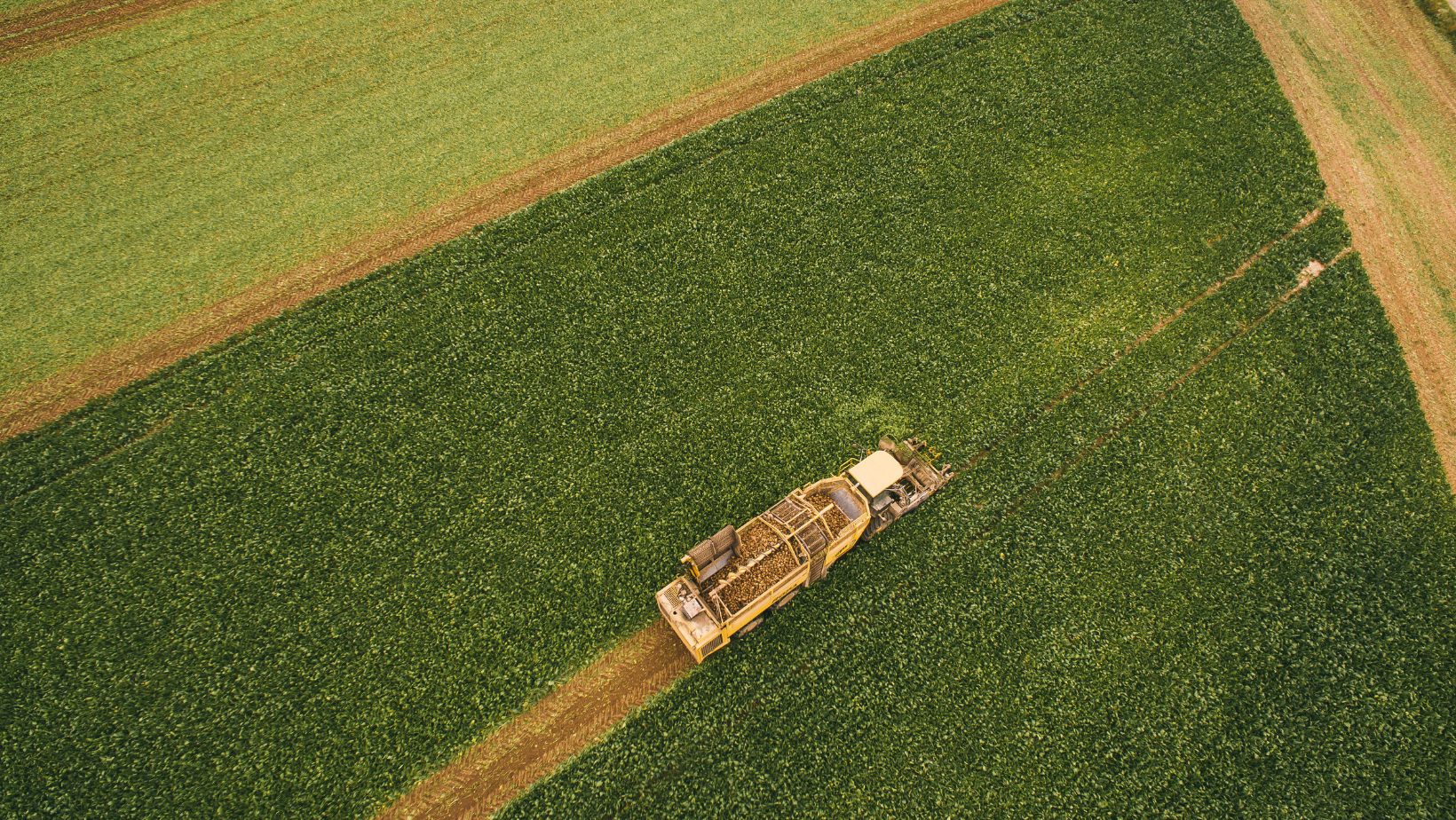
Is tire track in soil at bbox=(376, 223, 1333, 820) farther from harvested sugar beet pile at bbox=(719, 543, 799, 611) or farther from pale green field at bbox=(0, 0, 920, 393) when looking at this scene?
pale green field at bbox=(0, 0, 920, 393)

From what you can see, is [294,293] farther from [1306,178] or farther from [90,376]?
[1306,178]

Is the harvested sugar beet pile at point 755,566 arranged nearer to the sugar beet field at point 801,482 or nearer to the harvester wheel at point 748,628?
the harvester wheel at point 748,628

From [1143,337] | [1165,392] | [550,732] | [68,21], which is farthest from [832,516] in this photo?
[68,21]

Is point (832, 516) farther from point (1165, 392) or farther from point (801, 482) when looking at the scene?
point (1165, 392)

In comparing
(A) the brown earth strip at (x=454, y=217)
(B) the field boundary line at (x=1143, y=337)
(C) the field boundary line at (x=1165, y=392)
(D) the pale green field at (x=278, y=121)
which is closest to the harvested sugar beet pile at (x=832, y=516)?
(C) the field boundary line at (x=1165, y=392)

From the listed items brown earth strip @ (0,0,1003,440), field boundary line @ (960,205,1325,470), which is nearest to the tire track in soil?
field boundary line @ (960,205,1325,470)

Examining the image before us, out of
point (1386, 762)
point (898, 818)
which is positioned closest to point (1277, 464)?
point (1386, 762)
